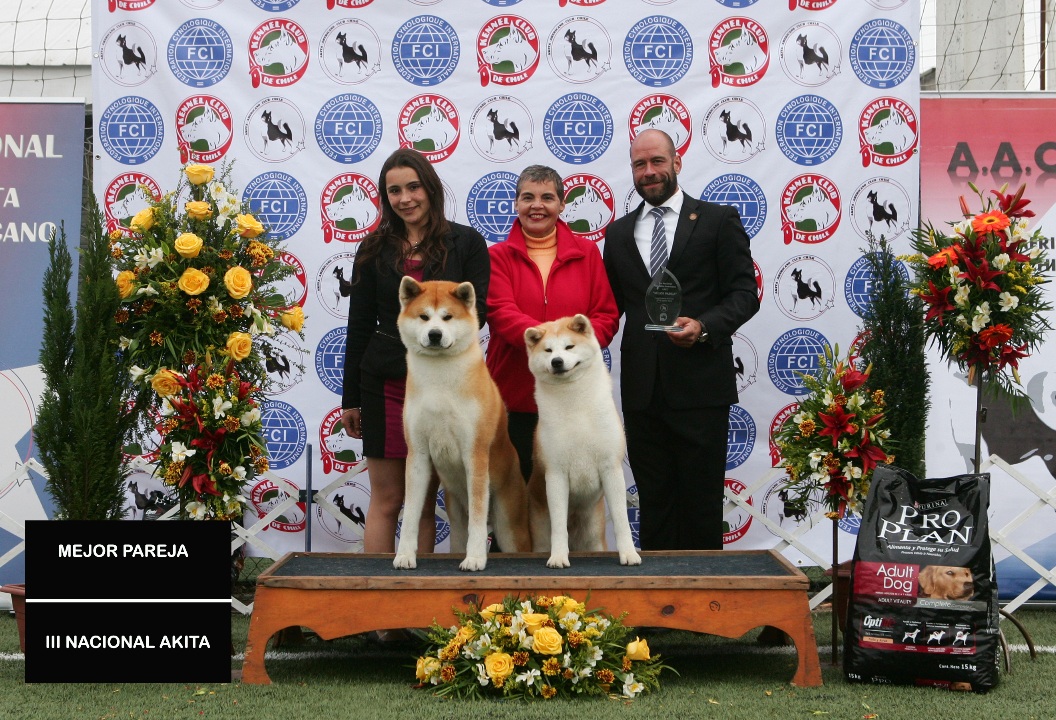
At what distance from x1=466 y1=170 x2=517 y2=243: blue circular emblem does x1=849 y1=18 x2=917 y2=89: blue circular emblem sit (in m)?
1.84

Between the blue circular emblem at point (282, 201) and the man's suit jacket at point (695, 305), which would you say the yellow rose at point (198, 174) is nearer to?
the blue circular emblem at point (282, 201)

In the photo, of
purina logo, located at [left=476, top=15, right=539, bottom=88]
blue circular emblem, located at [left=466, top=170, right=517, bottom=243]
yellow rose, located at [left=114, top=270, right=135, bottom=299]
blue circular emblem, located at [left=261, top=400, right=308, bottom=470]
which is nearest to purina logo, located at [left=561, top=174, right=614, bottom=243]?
blue circular emblem, located at [left=466, top=170, right=517, bottom=243]

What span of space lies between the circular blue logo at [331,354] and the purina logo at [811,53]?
→ 2.65 m

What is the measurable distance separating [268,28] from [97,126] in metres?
1.01

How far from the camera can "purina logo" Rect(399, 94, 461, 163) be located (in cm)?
474

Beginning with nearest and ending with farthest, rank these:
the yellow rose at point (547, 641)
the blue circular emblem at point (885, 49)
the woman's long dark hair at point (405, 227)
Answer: the yellow rose at point (547, 641) → the woman's long dark hair at point (405, 227) → the blue circular emblem at point (885, 49)

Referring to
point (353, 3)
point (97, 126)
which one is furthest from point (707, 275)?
point (97, 126)

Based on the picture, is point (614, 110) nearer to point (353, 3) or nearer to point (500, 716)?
point (353, 3)

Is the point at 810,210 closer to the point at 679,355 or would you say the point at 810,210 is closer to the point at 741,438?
the point at 741,438

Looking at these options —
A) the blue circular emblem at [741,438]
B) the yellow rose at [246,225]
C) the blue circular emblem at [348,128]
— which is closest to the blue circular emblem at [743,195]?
the blue circular emblem at [741,438]

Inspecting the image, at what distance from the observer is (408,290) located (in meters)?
3.33

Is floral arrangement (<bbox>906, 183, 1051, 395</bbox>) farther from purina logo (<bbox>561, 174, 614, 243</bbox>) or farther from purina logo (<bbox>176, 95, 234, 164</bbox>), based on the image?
→ purina logo (<bbox>176, 95, 234, 164</bbox>)

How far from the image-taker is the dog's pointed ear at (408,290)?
3.31 metres

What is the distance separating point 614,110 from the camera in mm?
4742
